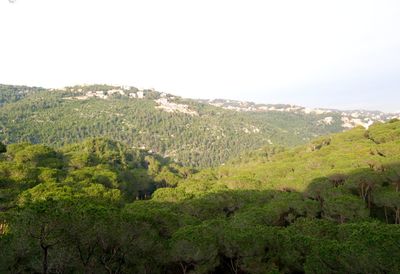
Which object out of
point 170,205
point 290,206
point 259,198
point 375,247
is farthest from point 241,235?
point 259,198

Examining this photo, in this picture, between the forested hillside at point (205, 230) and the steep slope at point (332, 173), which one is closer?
the forested hillside at point (205, 230)

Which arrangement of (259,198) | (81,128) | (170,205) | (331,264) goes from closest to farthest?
(331,264) < (170,205) < (259,198) < (81,128)

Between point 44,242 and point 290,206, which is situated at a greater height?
point 44,242

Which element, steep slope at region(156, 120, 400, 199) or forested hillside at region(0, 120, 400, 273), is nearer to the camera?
forested hillside at region(0, 120, 400, 273)

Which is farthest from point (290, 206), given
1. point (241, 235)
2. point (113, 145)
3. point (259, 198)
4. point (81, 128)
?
point (81, 128)

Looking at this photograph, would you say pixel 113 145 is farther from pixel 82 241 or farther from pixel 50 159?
pixel 82 241

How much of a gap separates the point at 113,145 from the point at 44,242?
103m

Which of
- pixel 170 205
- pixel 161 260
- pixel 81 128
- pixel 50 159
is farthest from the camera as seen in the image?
pixel 81 128

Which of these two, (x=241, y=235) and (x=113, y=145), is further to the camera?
(x=113, y=145)

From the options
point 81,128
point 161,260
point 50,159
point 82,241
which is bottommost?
point 81,128

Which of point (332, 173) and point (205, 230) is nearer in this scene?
point (205, 230)

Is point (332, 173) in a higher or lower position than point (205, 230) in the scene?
lower

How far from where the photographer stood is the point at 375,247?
16.2 m

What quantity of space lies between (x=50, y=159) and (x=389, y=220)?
54.6 meters
